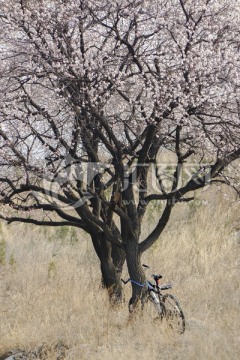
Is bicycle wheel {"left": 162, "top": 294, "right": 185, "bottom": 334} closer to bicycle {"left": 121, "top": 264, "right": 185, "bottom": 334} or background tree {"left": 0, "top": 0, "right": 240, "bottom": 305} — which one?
bicycle {"left": 121, "top": 264, "right": 185, "bottom": 334}

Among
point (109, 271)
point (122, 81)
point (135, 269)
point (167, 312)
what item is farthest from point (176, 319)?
point (122, 81)

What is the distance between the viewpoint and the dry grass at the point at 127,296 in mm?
6832

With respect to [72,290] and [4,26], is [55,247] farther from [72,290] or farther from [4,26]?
[4,26]

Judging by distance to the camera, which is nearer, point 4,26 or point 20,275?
point 4,26

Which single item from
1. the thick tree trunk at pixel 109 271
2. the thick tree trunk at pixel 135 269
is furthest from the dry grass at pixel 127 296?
the thick tree trunk at pixel 135 269

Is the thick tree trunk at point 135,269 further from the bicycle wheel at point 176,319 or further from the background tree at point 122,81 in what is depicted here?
the bicycle wheel at point 176,319

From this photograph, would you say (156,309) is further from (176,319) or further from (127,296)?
(127,296)

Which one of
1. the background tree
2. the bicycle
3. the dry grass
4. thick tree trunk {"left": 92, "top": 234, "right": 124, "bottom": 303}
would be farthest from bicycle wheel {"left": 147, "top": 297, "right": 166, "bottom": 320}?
thick tree trunk {"left": 92, "top": 234, "right": 124, "bottom": 303}

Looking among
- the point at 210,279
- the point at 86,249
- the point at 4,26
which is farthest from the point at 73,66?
the point at 86,249

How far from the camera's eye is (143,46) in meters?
8.20

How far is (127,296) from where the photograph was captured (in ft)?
29.9

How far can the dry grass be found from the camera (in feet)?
22.4

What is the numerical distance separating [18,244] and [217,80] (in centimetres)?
811

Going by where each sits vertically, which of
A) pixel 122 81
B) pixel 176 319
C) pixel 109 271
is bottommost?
pixel 176 319
